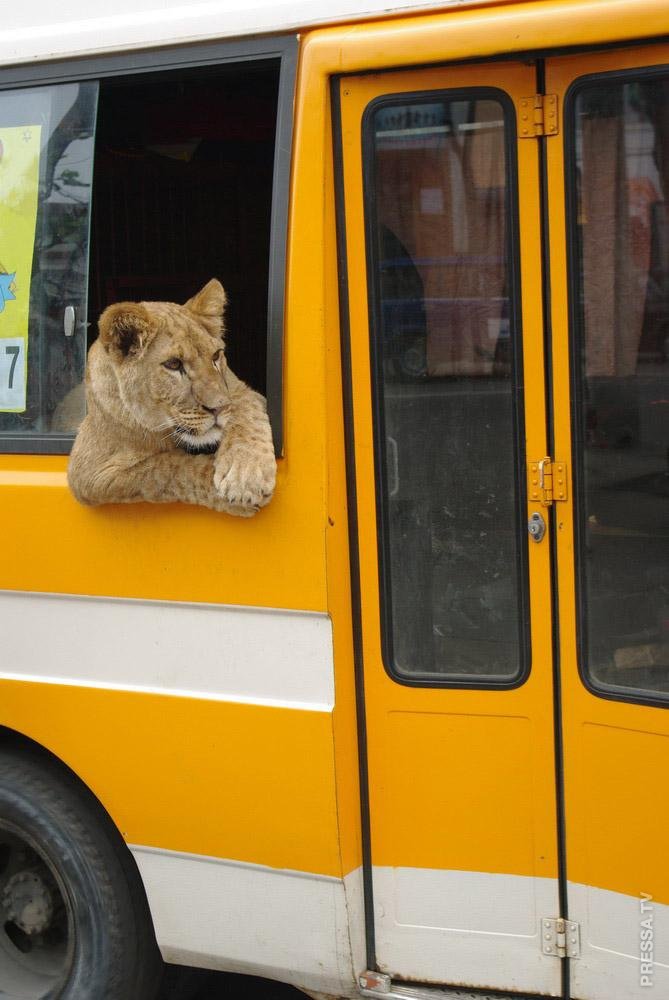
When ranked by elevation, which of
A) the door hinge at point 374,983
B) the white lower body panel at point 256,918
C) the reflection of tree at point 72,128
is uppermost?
the reflection of tree at point 72,128

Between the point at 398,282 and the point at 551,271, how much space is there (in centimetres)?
35

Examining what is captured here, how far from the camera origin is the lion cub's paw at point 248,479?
249 cm

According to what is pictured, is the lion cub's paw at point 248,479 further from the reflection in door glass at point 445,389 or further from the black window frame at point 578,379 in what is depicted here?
the black window frame at point 578,379

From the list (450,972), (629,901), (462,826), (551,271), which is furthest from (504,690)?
(551,271)

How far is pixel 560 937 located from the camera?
98.7 inches

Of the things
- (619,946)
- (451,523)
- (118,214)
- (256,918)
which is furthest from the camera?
(118,214)

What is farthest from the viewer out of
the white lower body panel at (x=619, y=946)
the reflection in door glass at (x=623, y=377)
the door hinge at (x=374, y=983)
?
the door hinge at (x=374, y=983)

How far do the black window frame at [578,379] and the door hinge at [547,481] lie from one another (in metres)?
0.03

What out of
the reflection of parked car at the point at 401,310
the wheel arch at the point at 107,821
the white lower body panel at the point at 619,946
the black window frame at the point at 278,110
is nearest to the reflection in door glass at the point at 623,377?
the reflection of parked car at the point at 401,310

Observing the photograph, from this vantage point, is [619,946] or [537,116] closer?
[537,116]

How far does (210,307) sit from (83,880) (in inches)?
62.6

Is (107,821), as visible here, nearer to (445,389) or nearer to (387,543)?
(387,543)

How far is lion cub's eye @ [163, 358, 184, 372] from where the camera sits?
281 centimetres

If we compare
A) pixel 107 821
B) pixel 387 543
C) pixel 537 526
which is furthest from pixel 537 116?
pixel 107 821
